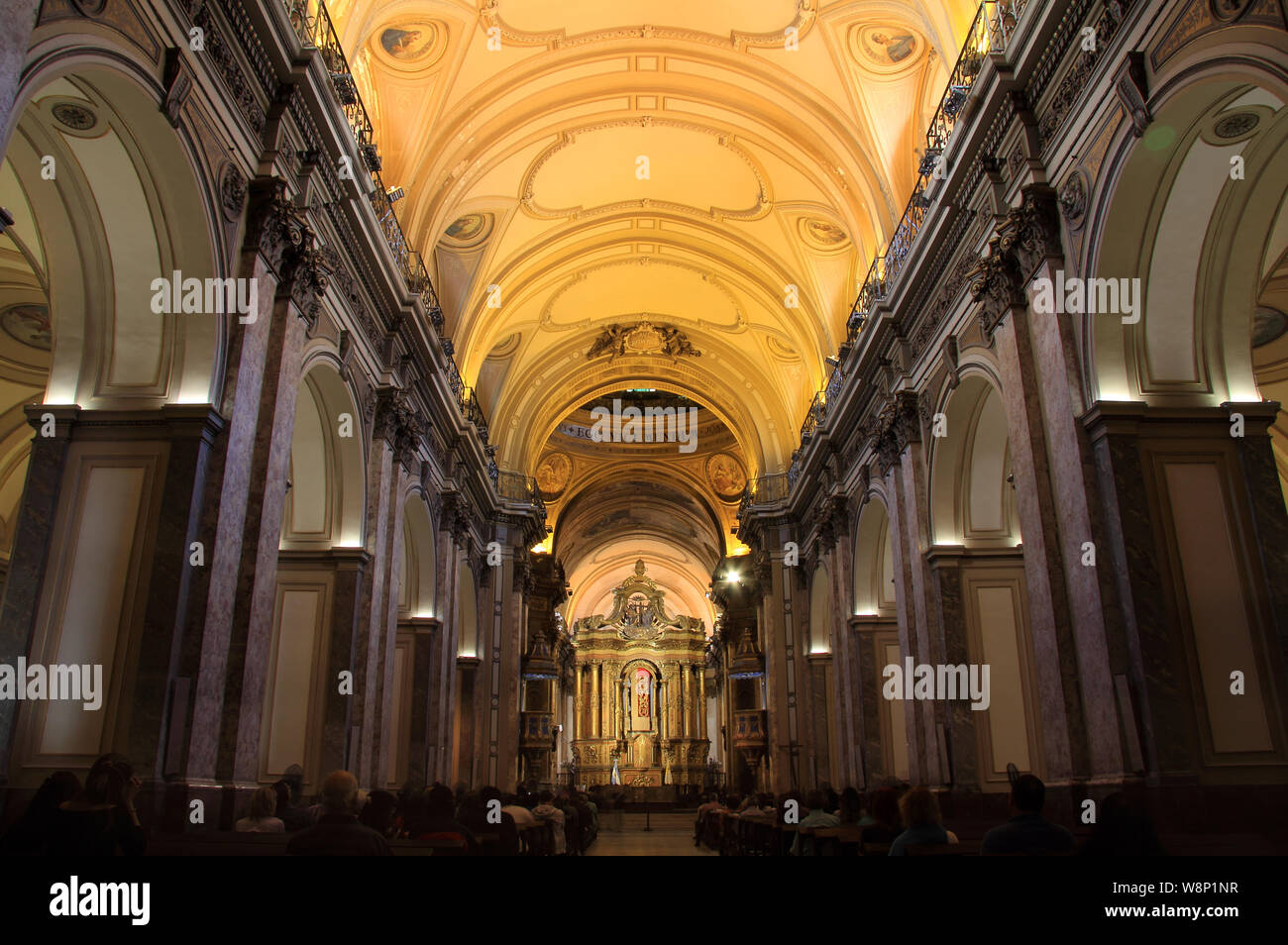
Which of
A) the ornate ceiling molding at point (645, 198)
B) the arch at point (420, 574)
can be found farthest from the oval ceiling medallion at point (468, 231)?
the arch at point (420, 574)

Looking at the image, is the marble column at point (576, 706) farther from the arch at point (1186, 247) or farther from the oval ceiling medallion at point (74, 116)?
the oval ceiling medallion at point (74, 116)

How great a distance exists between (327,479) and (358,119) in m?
4.07

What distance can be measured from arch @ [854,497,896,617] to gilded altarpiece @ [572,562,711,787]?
2640 cm

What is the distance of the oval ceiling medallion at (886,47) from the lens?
456 inches

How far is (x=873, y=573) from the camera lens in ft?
50.2

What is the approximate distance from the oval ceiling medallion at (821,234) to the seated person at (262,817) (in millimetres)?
12113

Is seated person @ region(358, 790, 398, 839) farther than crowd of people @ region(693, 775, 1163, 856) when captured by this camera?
Yes

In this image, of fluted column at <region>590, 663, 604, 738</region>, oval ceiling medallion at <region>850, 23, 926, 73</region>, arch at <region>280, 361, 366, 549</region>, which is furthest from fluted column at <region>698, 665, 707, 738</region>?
oval ceiling medallion at <region>850, 23, 926, 73</region>

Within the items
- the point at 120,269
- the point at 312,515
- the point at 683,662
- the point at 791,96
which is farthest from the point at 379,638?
the point at 683,662

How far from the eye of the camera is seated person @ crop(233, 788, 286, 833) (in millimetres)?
6504

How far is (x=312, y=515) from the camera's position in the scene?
1099cm

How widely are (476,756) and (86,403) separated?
41.7 feet

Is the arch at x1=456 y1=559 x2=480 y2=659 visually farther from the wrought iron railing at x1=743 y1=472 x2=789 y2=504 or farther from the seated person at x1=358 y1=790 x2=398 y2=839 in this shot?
the seated person at x1=358 y1=790 x2=398 y2=839
